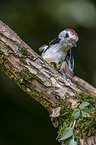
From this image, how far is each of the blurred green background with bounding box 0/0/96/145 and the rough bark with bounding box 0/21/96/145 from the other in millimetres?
Answer: 1329

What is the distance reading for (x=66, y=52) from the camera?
1.47 m

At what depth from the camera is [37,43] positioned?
223 centimetres

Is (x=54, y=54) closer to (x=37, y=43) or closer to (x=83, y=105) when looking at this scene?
(x=83, y=105)

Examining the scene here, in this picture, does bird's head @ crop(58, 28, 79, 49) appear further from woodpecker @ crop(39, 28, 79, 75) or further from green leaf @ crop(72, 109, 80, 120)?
green leaf @ crop(72, 109, 80, 120)

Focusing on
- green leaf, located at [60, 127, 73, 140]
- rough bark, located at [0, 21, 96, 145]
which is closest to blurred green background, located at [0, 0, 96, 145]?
rough bark, located at [0, 21, 96, 145]

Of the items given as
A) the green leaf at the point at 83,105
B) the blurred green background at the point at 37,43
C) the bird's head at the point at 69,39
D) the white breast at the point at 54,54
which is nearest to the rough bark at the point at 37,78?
the green leaf at the point at 83,105

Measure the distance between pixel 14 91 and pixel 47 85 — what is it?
1.41 metres

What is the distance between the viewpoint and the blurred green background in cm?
205

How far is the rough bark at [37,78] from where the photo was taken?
76 cm

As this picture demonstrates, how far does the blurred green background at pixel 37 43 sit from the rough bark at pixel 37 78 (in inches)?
52.3

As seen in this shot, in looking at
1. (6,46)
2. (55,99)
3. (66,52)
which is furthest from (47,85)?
(66,52)

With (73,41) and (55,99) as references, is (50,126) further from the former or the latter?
(55,99)

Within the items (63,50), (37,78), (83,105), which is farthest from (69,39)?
(83,105)

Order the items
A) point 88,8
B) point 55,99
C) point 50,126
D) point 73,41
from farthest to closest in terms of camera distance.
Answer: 1. point 88,8
2. point 50,126
3. point 73,41
4. point 55,99
